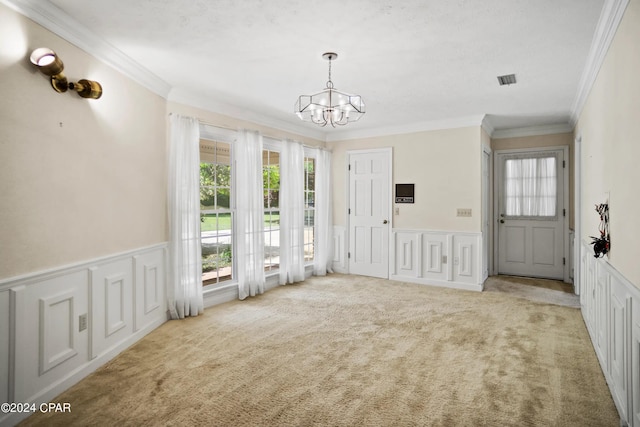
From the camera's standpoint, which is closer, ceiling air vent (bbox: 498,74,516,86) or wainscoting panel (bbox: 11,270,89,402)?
wainscoting panel (bbox: 11,270,89,402)

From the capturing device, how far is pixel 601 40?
2.78 meters

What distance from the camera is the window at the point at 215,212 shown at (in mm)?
4664

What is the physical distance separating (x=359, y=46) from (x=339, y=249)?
172 inches

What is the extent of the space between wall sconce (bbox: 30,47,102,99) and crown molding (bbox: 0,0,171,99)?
22 centimetres

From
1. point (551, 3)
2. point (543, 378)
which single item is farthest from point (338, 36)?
point (543, 378)

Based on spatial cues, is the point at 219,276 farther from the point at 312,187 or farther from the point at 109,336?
the point at 312,187

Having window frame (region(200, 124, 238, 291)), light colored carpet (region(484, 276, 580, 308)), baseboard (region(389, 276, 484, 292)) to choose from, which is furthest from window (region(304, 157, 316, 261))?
light colored carpet (region(484, 276, 580, 308))

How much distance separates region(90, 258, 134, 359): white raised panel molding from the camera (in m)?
2.98

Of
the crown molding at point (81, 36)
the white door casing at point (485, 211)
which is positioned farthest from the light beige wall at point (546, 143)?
the crown molding at point (81, 36)

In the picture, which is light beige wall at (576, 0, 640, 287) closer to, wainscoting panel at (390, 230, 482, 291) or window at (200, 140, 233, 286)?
wainscoting panel at (390, 230, 482, 291)

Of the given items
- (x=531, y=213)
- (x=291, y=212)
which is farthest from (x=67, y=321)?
(x=531, y=213)

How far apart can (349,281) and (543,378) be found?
3537 mm

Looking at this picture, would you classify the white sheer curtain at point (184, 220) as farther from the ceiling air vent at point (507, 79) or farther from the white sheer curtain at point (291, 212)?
the ceiling air vent at point (507, 79)

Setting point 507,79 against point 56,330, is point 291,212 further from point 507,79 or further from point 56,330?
point 56,330
